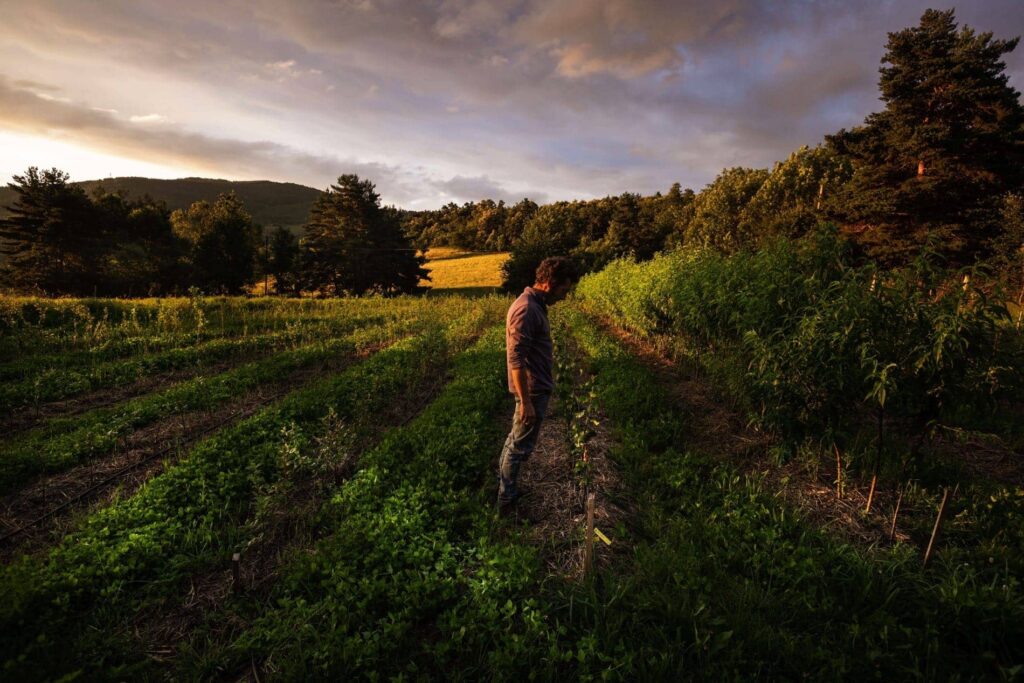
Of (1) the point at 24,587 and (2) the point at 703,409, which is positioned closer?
(1) the point at 24,587

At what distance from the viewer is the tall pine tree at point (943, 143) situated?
20.2m

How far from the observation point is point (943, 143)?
20.8 metres

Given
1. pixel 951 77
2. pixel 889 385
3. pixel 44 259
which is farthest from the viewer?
pixel 44 259

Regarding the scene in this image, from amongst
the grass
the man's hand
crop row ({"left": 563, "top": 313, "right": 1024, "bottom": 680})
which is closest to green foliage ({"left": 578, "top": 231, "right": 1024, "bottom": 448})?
crop row ({"left": 563, "top": 313, "right": 1024, "bottom": 680})

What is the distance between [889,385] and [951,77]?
1145 inches

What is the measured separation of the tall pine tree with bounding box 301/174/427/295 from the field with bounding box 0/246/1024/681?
38593mm

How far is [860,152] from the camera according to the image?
79.0 feet

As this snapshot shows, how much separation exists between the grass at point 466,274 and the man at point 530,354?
149 feet

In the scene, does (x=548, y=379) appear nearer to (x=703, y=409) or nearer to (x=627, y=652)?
(x=627, y=652)

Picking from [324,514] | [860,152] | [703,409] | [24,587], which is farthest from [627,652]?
[860,152]

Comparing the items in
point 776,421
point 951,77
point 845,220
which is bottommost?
point 776,421

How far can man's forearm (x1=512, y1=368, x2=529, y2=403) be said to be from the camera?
429 cm

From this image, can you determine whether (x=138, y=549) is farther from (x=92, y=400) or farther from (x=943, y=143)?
(x=943, y=143)

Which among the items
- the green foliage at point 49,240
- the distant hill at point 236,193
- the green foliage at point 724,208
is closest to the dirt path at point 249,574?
the green foliage at point 49,240
